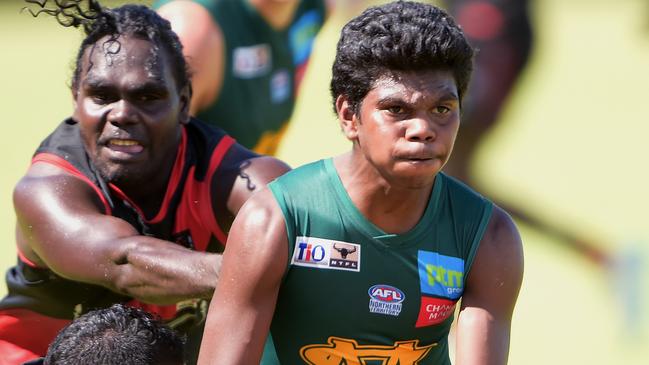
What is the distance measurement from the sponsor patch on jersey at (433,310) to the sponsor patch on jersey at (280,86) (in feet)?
8.15

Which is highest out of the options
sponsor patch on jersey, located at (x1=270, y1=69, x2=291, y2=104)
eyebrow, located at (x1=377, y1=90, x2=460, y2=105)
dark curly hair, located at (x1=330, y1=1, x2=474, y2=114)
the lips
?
dark curly hair, located at (x1=330, y1=1, x2=474, y2=114)

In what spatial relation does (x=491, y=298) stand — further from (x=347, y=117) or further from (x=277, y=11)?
(x=277, y=11)

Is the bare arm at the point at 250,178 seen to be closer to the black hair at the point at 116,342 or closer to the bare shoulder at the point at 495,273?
the black hair at the point at 116,342

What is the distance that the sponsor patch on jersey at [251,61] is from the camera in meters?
5.49

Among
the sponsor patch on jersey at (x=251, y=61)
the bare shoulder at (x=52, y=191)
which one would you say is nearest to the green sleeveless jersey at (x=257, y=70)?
the sponsor patch on jersey at (x=251, y=61)

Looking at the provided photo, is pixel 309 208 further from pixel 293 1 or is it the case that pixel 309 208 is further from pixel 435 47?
pixel 293 1

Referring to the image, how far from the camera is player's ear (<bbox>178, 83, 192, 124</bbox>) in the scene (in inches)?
174

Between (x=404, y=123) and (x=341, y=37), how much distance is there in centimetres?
31

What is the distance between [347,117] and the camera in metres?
3.29

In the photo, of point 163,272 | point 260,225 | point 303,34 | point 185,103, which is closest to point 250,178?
point 185,103

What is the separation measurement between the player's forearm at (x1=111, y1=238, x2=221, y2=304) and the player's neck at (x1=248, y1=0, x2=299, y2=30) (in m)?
1.93

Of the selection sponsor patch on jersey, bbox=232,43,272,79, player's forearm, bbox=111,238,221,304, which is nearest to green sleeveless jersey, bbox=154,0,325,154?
sponsor patch on jersey, bbox=232,43,272,79

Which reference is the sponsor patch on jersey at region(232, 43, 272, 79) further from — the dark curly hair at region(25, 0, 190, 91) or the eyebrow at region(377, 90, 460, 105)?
the eyebrow at region(377, 90, 460, 105)

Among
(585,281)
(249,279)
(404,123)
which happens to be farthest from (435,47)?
(585,281)
